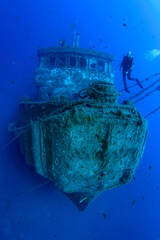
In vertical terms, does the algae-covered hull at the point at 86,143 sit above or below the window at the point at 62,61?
below

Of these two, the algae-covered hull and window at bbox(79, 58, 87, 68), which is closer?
the algae-covered hull

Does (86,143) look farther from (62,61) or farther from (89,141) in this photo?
(62,61)

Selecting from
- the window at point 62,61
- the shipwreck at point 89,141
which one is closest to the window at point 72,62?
the window at point 62,61

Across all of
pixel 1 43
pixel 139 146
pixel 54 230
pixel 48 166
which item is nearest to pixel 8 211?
pixel 54 230

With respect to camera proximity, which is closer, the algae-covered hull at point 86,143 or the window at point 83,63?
the algae-covered hull at point 86,143

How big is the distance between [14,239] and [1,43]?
2020 inches

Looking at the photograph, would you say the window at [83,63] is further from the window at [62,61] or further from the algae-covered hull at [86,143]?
the algae-covered hull at [86,143]

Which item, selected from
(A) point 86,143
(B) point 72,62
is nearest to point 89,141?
(A) point 86,143

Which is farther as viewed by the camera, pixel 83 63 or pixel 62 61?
pixel 62 61

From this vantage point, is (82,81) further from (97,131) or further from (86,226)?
(86,226)

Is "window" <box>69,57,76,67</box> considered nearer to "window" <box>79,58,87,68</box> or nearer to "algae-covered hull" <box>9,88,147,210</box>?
"window" <box>79,58,87,68</box>

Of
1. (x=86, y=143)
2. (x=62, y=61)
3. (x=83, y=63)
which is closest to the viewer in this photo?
(x=86, y=143)

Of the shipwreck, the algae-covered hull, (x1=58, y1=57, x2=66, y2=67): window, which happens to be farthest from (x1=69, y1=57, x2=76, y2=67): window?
the algae-covered hull

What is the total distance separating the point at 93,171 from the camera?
3607mm
